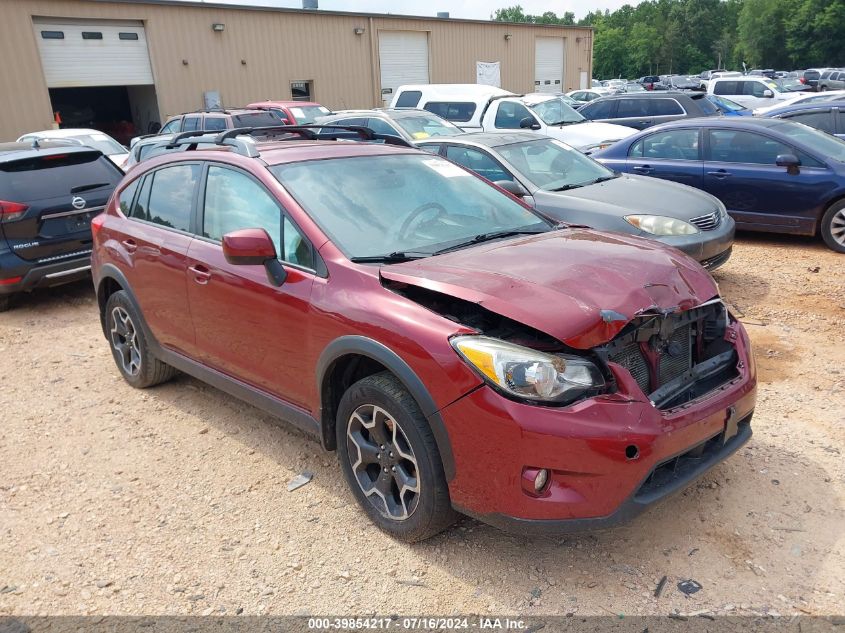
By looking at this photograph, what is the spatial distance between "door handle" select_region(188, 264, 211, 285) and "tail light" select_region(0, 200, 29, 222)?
389 centimetres

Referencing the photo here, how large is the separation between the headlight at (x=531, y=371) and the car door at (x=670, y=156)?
684 centimetres

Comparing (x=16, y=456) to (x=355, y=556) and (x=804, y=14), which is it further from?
(x=804, y=14)

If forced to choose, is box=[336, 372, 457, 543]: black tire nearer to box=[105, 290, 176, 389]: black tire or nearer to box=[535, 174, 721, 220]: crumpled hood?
box=[105, 290, 176, 389]: black tire

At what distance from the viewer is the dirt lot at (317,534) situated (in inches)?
Result: 112

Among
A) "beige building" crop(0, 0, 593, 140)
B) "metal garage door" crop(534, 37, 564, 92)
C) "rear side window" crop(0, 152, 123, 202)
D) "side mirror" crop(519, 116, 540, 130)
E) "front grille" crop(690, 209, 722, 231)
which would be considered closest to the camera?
"front grille" crop(690, 209, 722, 231)

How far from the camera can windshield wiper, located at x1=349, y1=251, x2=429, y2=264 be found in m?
3.28

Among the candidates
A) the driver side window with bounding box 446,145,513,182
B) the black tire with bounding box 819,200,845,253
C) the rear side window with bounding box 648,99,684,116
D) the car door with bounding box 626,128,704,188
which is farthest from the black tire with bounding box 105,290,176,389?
the rear side window with bounding box 648,99,684,116

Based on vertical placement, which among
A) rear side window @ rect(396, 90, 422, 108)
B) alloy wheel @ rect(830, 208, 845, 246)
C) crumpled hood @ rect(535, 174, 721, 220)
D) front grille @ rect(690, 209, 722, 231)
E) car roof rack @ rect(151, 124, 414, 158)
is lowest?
alloy wheel @ rect(830, 208, 845, 246)

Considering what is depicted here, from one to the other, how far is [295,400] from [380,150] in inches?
64.6

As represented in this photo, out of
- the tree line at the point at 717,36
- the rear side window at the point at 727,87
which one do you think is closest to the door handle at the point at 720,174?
the rear side window at the point at 727,87

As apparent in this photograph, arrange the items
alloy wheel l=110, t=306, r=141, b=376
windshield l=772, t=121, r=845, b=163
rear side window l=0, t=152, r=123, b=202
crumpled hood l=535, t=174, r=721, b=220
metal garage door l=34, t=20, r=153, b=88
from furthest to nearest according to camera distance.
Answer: metal garage door l=34, t=20, r=153, b=88 < windshield l=772, t=121, r=845, b=163 < rear side window l=0, t=152, r=123, b=202 < crumpled hood l=535, t=174, r=721, b=220 < alloy wheel l=110, t=306, r=141, b=376

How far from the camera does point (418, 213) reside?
12.4ft

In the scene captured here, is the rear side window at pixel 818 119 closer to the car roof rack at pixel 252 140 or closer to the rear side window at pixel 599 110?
the rear side window at pixel 599 110

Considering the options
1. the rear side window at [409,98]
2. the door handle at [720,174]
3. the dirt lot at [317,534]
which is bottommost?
the dirt lot at [317,534]
